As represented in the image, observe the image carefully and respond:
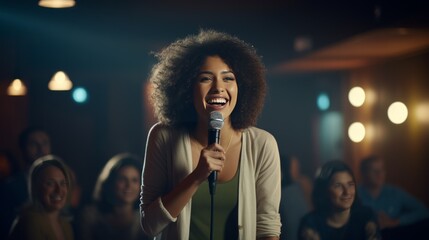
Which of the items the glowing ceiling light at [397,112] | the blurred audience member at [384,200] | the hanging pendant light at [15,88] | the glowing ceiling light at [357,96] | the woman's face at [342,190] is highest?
the hanging pendant light at [15,88]

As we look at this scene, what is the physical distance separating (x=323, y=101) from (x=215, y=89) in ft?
26.4

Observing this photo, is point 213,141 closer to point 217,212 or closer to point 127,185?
point 217,212

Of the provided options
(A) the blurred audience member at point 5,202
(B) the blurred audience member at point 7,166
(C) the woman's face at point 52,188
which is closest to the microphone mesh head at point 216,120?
(C) the woman's face at point 52,188

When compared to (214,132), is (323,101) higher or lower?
higher

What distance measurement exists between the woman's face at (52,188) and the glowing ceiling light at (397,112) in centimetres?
453

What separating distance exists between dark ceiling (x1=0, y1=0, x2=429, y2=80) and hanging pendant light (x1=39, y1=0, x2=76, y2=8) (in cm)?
9

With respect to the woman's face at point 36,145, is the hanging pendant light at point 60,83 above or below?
above

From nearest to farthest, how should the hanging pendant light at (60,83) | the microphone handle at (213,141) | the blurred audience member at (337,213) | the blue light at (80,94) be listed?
1. the microphone handle at (213,141)
2. the blurred audience member at (337,213)
3. the hanging pendant light at (60,83)
4. the blue light at (80,94)

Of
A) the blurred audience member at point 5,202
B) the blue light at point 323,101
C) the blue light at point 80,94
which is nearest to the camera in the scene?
the blurred audience member at point 5,202

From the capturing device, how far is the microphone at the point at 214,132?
199cm

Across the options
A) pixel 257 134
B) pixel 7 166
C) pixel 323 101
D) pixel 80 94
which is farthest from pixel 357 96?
pixel 257 134

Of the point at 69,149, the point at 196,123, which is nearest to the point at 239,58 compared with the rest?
the point at 196,123

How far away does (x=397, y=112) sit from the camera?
754 cm

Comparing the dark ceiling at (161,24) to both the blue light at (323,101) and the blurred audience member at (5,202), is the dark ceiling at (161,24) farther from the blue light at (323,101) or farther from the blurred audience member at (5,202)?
the blurred audience member at (5,202)
